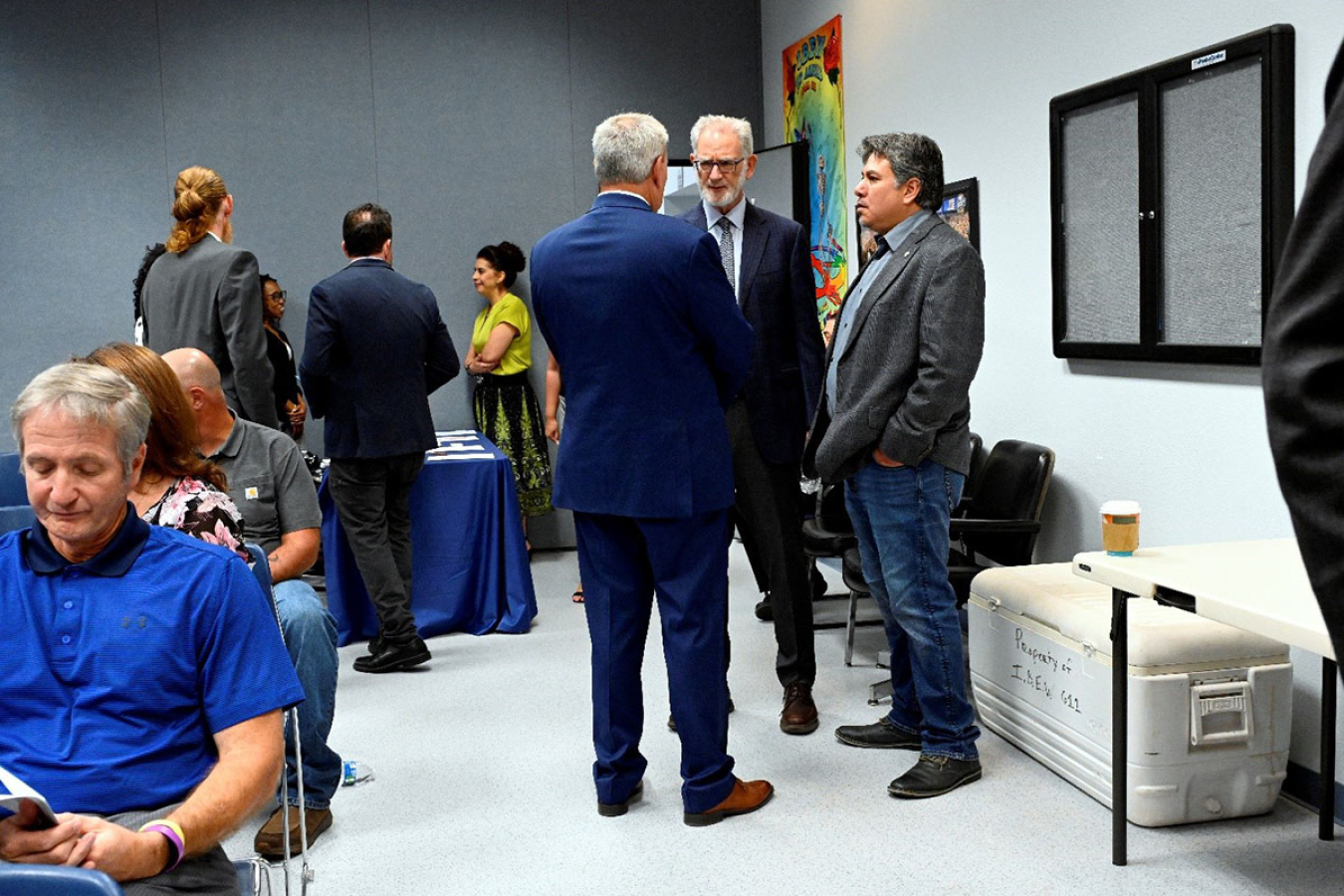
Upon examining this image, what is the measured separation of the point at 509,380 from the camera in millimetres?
6805

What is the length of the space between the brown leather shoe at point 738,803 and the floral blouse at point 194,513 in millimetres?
1336

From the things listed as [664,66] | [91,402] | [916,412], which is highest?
[664,66]

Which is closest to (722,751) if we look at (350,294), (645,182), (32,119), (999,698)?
(999,698)

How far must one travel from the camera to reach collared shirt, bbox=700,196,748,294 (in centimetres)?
377

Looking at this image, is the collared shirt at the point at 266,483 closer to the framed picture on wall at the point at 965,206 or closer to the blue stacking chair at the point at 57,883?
the blue stacking chair at the point at 57,883

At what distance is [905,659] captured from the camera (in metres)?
3.65

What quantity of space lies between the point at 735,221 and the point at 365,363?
166cm

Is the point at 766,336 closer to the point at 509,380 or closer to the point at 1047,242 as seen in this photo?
the point at 1047,242

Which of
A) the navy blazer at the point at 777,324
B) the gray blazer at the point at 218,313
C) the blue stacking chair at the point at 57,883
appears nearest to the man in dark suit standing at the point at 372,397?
the gray blazer at the point at 218,313

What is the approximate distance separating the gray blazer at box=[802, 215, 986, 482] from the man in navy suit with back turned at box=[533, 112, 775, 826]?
34 centimetres

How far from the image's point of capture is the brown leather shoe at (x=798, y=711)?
3.81 meters

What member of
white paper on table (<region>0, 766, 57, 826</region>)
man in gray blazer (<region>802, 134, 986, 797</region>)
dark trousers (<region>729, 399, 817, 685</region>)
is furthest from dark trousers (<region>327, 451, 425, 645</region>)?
white paper on table (<region>0, 766, 57, 826</region>)

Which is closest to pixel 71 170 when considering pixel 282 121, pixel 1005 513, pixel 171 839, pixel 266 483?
pixel 282 121

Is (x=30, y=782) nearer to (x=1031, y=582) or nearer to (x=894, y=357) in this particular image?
(x=894, y=357)
